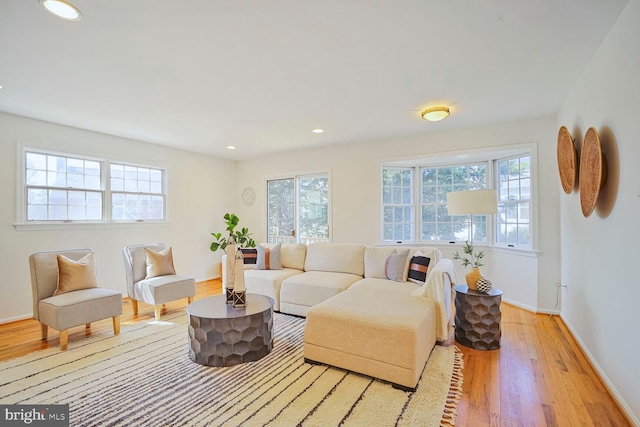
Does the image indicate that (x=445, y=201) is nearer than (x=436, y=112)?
No

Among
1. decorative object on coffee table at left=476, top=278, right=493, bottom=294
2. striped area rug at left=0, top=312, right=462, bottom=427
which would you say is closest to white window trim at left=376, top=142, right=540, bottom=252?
decorative object on coffee table at left=476, top=278, right=493, bottom=294

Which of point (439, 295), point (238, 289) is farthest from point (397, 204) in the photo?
point (238, 289)

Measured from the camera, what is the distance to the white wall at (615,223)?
184cm

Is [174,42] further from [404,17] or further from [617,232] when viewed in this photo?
[617,232]

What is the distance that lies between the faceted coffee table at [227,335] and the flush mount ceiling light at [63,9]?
7.29ft

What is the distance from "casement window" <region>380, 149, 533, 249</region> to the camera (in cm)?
422

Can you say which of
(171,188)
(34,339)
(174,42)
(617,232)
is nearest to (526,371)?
(617,232)

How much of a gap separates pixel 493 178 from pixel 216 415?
4.63m

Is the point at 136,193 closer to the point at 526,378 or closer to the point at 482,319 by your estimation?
the point at 482,319

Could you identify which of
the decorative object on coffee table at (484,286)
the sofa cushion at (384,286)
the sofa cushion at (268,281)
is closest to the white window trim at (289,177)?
the sofa cushion at (268,281)

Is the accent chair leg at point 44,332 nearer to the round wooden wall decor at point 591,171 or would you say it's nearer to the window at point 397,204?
the window at point 397,204

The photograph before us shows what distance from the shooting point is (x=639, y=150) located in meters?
1.79

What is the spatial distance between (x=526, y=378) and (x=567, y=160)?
2105 millimetres

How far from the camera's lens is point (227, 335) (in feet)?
8.22
